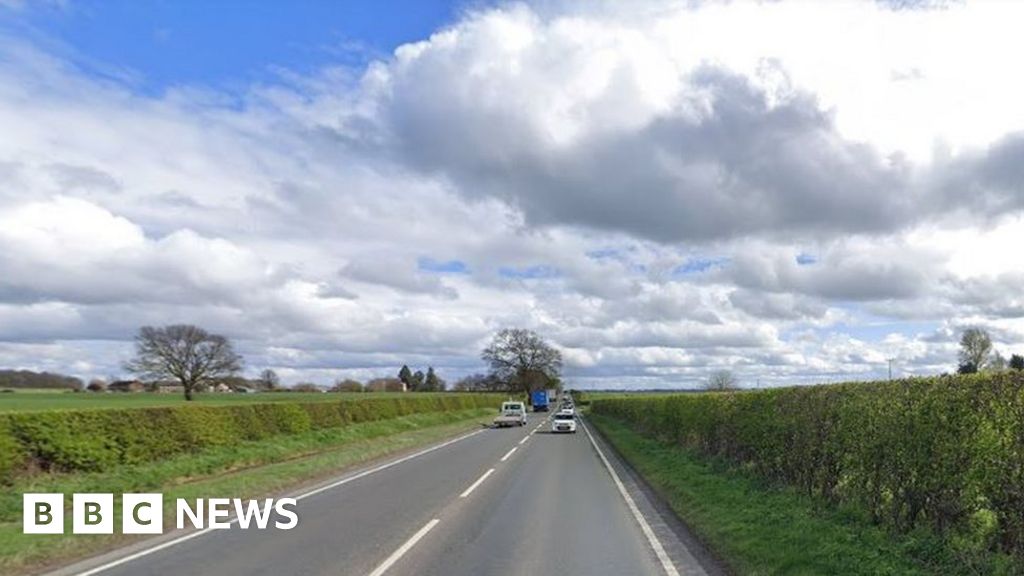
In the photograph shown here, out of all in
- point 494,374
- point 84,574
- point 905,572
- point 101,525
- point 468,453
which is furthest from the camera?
point 494,374

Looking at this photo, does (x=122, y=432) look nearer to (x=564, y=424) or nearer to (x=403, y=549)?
(x=403, y=549)

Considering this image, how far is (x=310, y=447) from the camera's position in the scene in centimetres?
3519

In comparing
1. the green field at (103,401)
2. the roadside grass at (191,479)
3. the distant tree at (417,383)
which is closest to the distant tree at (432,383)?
the distant tree at (417,383)

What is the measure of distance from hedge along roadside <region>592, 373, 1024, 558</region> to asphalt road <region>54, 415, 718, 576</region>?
276 cm

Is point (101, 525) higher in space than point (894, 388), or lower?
lower

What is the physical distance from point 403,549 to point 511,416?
57714 mm

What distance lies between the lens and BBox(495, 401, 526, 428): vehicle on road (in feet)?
225

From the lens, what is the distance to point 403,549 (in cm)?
1151

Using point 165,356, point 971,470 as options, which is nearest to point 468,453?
point 971,470

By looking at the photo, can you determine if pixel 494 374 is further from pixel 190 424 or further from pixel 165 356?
pixel 190 424

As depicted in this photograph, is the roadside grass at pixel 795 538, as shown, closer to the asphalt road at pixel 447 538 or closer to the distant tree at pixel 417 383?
the asphalt road at pixel 447 538

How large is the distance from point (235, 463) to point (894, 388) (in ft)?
69.6

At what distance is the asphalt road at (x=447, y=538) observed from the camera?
10.3 metres

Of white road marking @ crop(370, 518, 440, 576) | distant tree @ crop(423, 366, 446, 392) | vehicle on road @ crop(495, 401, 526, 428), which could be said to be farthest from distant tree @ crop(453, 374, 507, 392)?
white road marking @ crop(370, 518, 440, 576)
